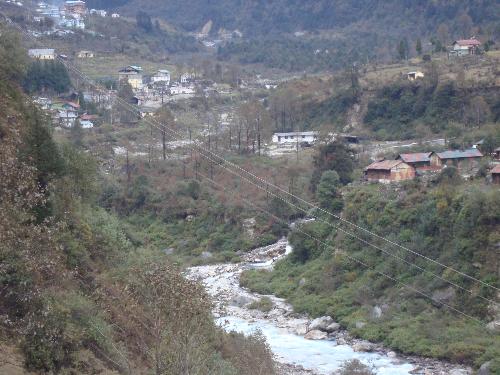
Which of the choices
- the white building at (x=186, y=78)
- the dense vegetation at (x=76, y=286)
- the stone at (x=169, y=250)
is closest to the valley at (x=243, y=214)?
the dense vegetation at (x=76, y=286)

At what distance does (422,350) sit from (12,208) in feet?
35.0

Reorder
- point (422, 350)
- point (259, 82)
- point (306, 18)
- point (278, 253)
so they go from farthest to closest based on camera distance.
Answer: point (306, 18), point (259, 82), point (278, 253), point (422, 350)

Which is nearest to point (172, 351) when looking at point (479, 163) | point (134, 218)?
point (479, 163)

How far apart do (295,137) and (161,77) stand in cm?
1392

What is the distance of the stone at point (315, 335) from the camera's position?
56.1 ft

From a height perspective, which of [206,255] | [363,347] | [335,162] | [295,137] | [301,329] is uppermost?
[335,162]

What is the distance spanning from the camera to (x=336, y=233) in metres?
21.2

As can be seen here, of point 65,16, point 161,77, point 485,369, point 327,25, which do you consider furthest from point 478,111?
point 327,25

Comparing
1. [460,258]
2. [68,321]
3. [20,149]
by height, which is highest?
[20,149]

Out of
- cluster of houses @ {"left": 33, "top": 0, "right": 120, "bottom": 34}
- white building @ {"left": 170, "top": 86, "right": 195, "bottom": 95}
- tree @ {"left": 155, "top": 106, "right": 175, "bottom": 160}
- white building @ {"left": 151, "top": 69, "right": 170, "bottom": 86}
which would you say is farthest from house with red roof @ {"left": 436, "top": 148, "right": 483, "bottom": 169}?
cluster of houses @ {"left": 33, "top": 0, "right": 120, "bottom": 34}

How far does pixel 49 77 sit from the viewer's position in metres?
34.0

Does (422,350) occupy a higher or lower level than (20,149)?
lower

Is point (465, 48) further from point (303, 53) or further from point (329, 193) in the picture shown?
point (303, 53)

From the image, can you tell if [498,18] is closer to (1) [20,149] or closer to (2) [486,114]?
(2) [486,114]
